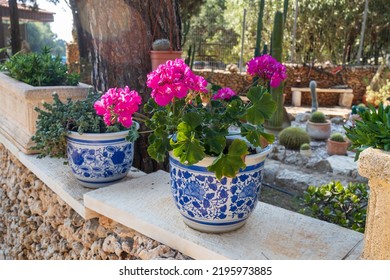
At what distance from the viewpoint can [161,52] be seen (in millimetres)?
2277

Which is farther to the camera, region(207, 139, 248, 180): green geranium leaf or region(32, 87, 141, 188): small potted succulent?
region(32, 87, 141, 188): small potted succulent

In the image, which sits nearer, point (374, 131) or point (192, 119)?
point (374, 131)

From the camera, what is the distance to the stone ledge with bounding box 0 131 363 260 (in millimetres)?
1321

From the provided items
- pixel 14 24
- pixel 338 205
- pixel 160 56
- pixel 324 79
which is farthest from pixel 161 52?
pixel 324 79

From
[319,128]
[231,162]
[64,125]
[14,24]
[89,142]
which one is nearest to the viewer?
[231,162]

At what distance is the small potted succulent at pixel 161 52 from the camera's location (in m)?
2.28

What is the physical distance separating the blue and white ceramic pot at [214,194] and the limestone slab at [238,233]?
2.2 inches

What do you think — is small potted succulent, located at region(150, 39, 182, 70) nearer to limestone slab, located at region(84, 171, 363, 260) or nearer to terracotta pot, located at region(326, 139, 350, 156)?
limestone slab, located at region(84, 171, 363, 260)

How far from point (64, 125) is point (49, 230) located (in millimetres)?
640

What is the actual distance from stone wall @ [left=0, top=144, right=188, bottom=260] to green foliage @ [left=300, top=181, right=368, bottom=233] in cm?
116

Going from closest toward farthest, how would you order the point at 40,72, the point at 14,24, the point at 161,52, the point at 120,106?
the point at 120,106, the point at 161,52, the point at 40,72, the point at 14,24

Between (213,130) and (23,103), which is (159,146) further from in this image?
(23,103)

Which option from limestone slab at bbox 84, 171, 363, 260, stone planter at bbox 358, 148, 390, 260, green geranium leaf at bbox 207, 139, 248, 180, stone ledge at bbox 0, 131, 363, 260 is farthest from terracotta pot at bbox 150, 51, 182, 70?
stone planter at bbox 358, 148, 390, 260
